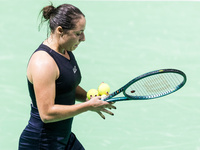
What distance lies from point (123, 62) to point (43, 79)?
3424mm

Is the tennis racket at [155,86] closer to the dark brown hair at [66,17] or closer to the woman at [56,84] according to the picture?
the woman at [56,84]

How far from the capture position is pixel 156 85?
2896 mm

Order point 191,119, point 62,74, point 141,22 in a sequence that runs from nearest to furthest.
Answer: point 62,74 < point 191,119 < point 141,22

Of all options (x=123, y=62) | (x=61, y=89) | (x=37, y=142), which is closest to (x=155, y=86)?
(x=61, y=89)

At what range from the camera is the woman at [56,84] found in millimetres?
2348

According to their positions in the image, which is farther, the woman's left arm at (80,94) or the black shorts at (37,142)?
the woman's left arm at (80,94)

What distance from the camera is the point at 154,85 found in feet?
9.48

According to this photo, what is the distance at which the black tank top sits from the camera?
2.47 meters

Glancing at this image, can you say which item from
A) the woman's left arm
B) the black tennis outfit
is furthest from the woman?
the woman's left arm

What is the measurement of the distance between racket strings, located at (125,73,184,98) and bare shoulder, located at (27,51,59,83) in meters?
0.66

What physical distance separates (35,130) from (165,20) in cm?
435

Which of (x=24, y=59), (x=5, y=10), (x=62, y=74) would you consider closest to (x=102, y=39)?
(x=24, y=59)

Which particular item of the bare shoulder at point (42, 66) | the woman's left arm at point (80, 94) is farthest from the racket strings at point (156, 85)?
the bare shoulder at point (42, 66)

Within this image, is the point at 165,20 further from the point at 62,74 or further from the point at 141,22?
the point at 62,74
